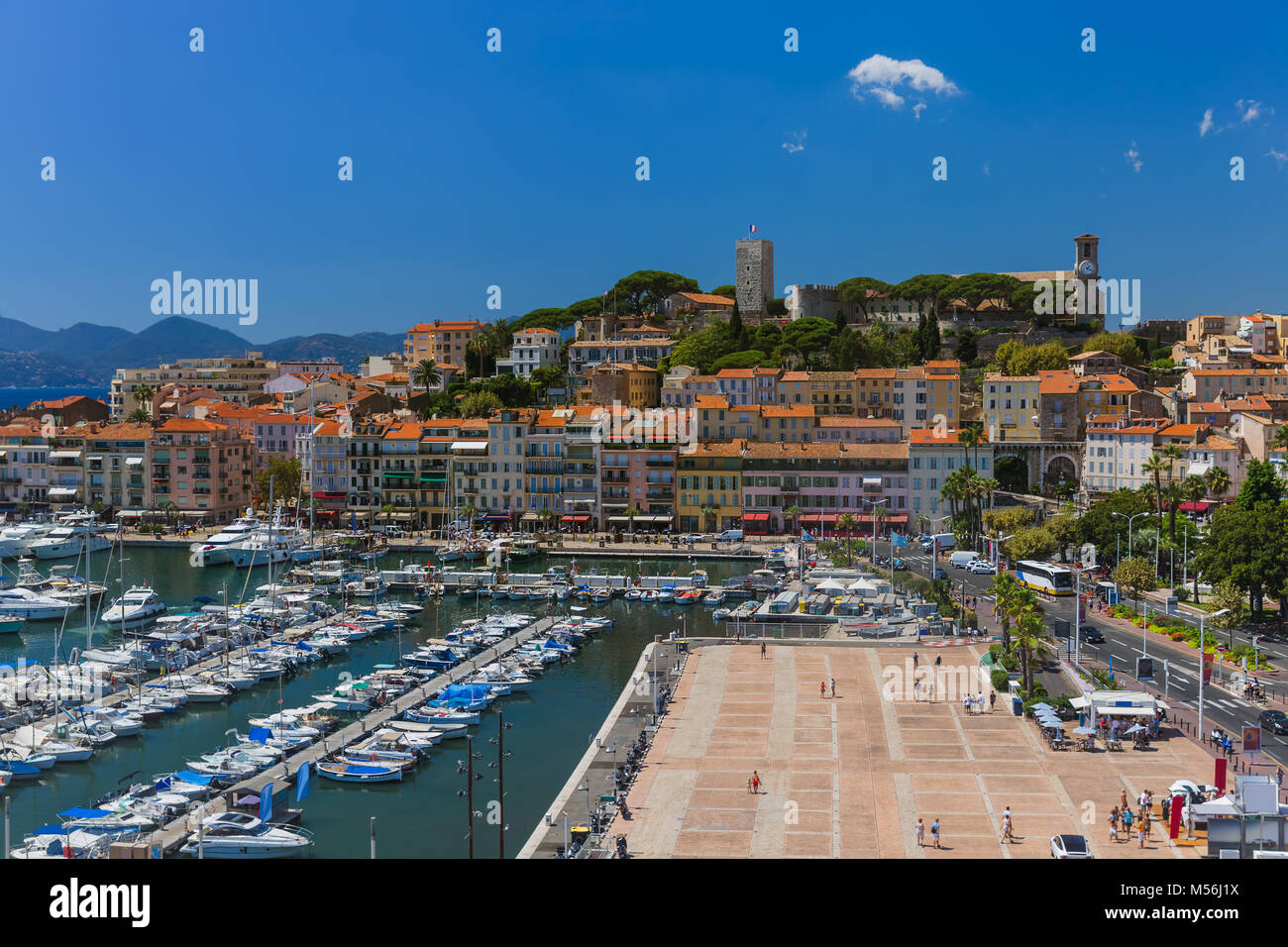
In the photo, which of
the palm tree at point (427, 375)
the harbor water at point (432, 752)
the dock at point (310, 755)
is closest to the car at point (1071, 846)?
the harbor water at point (432, 752)

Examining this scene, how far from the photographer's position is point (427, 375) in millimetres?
92000

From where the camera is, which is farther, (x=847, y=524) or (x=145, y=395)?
(x=145, y=395)

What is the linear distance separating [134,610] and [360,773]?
2204 cm

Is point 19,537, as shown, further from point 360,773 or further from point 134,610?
point 360,773

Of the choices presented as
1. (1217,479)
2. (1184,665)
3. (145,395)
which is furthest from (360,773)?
(145,395)

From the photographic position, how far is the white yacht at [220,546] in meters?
60.8

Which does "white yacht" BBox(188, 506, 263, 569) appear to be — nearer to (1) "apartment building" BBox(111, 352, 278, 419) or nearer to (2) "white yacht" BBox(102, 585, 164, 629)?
(2) "white yacht" BBox(102, 585, 164, 629)

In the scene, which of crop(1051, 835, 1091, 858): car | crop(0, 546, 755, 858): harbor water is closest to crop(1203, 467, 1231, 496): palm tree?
crop(0, 546, 755, 858): harbor water

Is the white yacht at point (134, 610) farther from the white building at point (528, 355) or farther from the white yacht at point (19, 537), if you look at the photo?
the white building at point (528, 355)

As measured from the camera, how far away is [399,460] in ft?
231

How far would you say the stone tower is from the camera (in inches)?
4267
